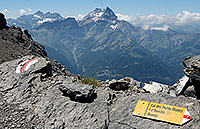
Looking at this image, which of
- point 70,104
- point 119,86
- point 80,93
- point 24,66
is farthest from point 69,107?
point 24,66

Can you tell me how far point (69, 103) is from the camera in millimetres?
12336

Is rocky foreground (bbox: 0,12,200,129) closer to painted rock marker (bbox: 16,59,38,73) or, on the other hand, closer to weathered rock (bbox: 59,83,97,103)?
weathered rock (bbox: 59,83,97,103)

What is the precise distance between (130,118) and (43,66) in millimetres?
10901

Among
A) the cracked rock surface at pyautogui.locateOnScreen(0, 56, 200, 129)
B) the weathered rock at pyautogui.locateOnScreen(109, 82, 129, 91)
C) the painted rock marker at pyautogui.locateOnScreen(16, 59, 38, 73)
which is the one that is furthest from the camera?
the weathered rock at pyautogui.locateOnScreen(109, 82, 129, 91)

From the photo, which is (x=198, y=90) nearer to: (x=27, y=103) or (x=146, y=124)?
(x=146, y=124)

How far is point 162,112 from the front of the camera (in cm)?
991

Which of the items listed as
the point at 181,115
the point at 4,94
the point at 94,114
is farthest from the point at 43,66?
the point at 181,115

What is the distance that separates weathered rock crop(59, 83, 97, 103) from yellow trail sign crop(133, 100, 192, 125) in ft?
12.1

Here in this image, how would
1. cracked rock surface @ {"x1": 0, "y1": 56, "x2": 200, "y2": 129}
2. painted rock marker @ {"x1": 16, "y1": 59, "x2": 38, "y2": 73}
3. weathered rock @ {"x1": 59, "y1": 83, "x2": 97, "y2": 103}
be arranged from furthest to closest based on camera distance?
1. painted rock marker @ {"x1": 16, "y1": 59, "x2": 38, "y2": 73}
2. weathered rock @ {"x1": 59, "y1": 83, "x2": 97, "y2": 103}
3. cracked rock surface @ {"x1": 0, "y1": 56, "x2": 200, "y2": 129}

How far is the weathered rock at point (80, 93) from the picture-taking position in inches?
484

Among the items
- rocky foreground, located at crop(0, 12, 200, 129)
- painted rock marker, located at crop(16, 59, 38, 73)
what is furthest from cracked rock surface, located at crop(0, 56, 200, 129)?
painted rock marker, located at crop(16, 59, 38, 73)

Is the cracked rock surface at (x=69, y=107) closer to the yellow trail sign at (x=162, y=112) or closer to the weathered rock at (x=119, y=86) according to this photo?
the yellow trail sign at (x=162, y=112)

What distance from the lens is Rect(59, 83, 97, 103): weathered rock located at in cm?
1229

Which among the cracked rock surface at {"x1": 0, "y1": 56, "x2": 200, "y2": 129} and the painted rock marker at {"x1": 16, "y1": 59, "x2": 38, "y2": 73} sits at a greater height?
the painted rock marker at {"x1": 16, "y1": 59, "x2": 38, "y2": 73}
